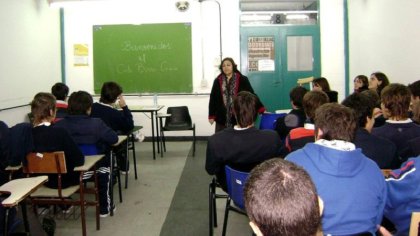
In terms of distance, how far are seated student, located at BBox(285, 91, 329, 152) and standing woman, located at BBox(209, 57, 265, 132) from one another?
185 centimetres

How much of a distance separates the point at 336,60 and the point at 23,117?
5.13m

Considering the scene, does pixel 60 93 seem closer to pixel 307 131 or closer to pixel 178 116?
pixel 178 116

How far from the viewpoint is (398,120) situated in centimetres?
265

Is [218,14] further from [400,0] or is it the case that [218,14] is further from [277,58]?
[400,0]

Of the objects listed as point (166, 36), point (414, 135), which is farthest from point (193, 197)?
point (166, 36)

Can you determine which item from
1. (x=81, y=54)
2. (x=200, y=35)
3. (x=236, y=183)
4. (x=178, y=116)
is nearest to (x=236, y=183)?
(x=236, y=183)

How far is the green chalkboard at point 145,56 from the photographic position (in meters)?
6.80

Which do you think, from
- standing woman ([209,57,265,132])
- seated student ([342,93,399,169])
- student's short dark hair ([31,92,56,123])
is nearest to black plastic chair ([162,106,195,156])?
standing woman ([209,57,265,132])

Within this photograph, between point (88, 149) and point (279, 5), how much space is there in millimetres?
4666

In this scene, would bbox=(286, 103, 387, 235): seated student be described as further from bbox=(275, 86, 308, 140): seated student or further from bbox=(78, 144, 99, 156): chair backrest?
bbox=(78, 144, 99, 156): chair backrest

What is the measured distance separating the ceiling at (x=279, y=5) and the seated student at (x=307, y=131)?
14.0ft

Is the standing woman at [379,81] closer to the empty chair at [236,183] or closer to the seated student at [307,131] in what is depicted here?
the seated student at [307,131]

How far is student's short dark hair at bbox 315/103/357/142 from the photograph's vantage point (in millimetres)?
1841

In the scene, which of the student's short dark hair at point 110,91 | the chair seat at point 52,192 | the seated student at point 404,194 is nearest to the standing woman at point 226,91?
the student's short dark hair at point 110,91
